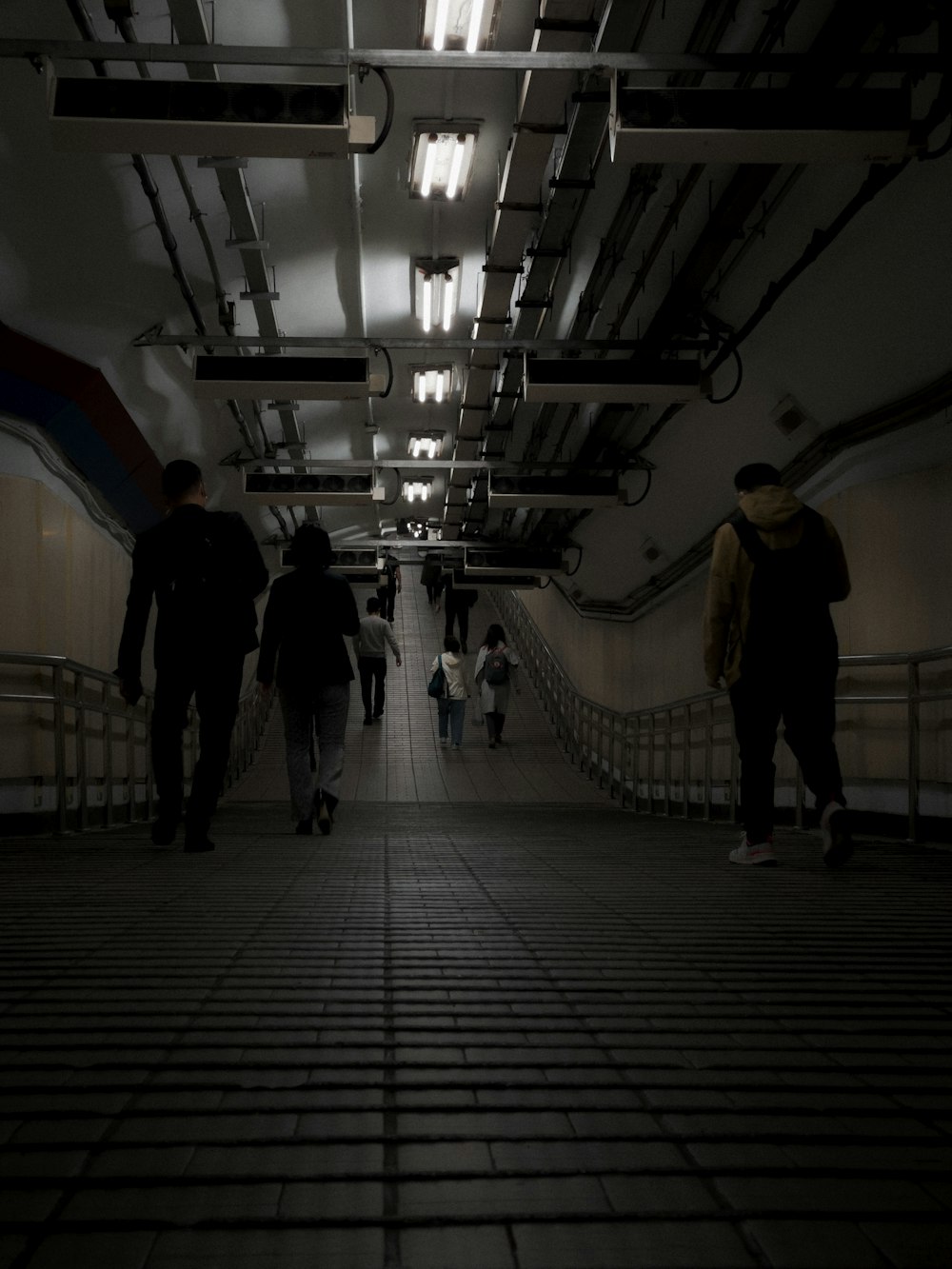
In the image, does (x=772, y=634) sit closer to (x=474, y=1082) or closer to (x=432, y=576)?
(x=474, y=1082)

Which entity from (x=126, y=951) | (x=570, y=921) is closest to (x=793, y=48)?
(x=570, y=921)

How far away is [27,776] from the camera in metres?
8.98

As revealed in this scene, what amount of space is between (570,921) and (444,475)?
16.4m

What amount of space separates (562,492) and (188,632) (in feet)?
30.9

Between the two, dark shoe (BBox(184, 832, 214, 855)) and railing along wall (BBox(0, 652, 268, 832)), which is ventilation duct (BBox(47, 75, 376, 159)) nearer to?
railing along wall (BBox(0, 652, 268, 832))

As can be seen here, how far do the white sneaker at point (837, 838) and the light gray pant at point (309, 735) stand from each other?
262cm

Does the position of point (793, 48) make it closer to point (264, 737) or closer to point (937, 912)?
point (937, 912)

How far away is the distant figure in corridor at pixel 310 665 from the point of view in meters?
6.15

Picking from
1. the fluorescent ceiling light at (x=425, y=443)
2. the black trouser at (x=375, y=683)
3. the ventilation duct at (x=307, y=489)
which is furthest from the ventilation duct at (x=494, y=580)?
the ventilation duct at (x=307, y=489)

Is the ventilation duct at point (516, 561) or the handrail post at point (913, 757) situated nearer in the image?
the handrail post at point (913, 757)

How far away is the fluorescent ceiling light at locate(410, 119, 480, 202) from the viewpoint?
7816 millimetres

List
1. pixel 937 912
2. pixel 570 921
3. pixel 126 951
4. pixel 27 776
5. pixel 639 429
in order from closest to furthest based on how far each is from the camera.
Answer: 1. pixel 126 951
2. pixel 570 921
3. pixel 937 912
4. pixel 27 776
5. pixel 639 429

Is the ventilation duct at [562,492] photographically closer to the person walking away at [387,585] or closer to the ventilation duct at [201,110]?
the ventilation duct at [201,110]

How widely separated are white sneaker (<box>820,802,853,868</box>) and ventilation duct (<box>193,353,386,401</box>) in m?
6.58
